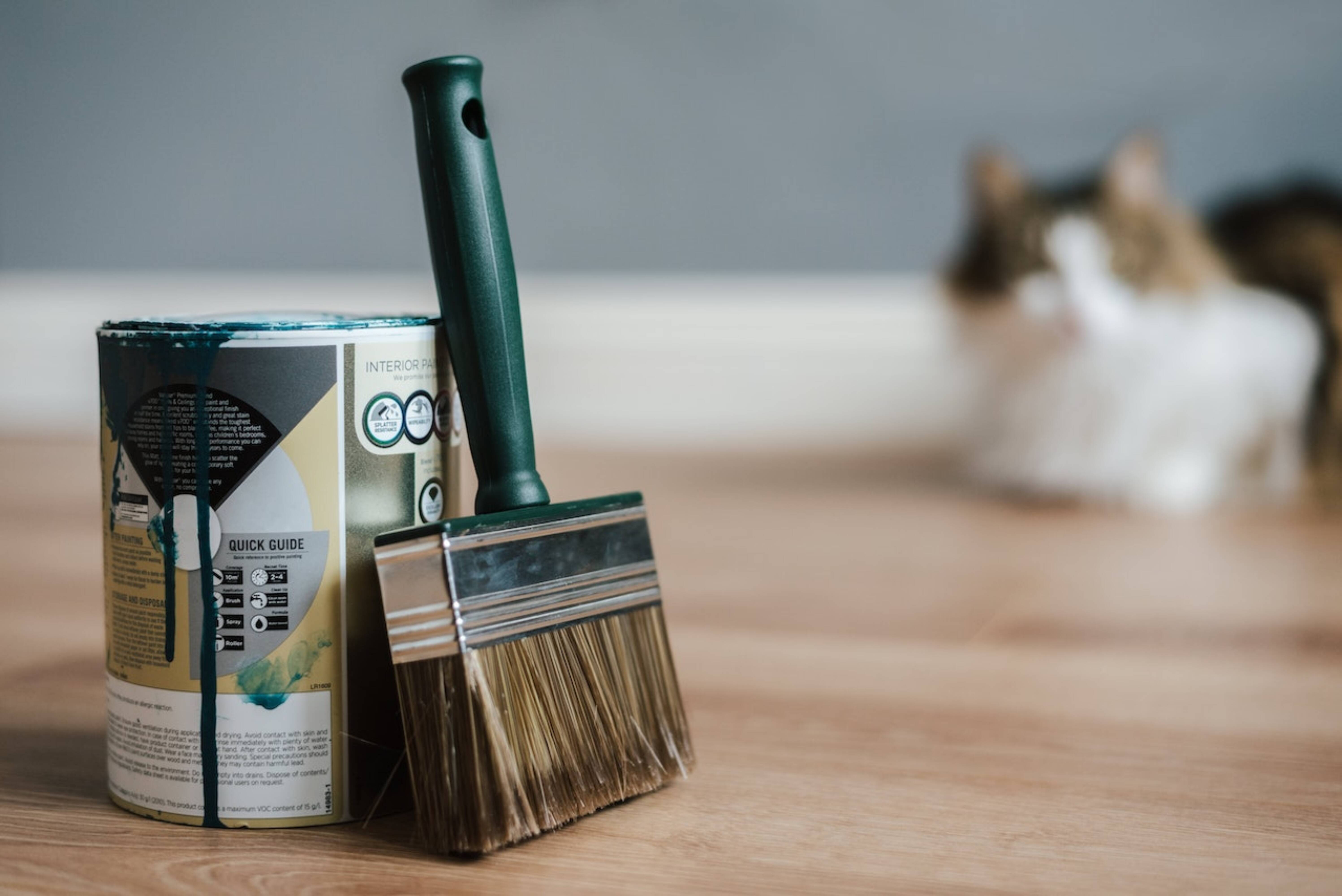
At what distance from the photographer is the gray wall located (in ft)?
6.04

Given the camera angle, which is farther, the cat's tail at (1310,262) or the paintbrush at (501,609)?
the cat's tail at (1310,262)

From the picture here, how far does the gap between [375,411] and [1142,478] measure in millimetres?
1249

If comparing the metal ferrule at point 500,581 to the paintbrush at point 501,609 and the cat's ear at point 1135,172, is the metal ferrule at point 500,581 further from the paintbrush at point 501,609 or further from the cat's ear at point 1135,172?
the cat's ear at point 1135,172

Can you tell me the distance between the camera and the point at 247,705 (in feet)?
1.69

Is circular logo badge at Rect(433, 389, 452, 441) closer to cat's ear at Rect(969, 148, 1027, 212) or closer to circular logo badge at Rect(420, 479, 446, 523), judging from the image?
circular logo badge at Rect(420, 479, 446, 523)

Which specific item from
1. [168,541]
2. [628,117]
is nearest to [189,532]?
[168,541]

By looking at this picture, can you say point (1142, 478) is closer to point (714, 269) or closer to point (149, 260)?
point (714, 269)

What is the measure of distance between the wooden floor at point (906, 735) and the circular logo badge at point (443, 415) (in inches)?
6.4

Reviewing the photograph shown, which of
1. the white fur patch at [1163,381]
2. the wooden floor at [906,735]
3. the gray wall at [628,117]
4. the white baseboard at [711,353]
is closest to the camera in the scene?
the wooden floor at [906,735]

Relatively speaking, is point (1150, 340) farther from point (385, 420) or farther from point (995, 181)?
point (385, 420)

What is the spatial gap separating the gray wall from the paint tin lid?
58.9 inches

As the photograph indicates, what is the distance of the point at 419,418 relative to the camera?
542 millimetres

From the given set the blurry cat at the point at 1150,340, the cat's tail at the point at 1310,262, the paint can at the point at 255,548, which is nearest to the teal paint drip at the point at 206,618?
the paint can at the point at 255,548

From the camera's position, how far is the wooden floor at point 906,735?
488 mm
